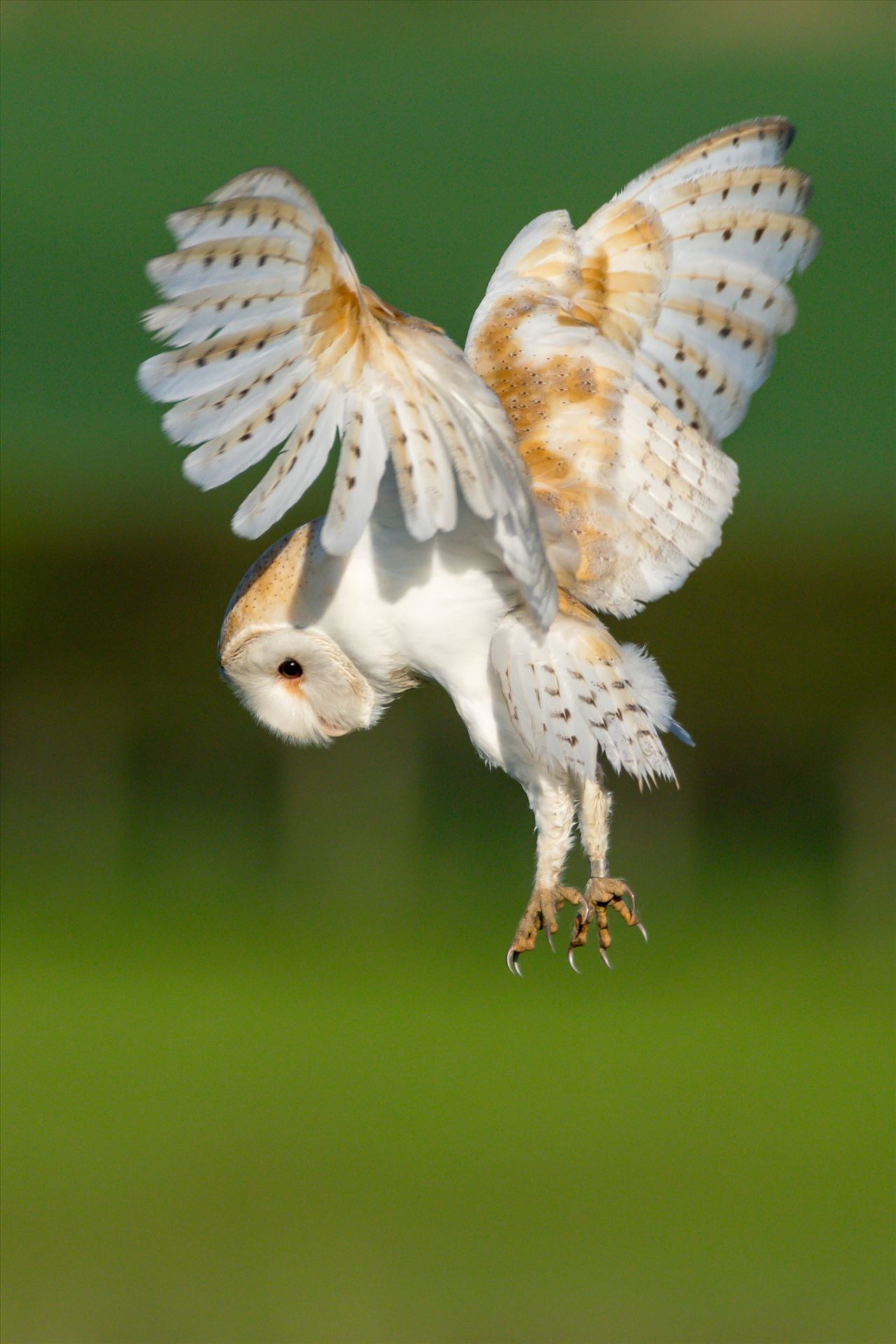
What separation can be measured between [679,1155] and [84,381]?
42.7ft

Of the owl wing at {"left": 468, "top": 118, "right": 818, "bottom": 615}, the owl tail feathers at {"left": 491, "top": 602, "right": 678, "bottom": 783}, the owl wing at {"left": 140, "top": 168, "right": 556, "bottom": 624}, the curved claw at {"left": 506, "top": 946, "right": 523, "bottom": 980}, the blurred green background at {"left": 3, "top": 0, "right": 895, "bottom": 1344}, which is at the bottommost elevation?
the curved claw at {"left": 506, "top": 946, "right": 523, "bottom": 980}

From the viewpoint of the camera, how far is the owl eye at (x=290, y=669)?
10.1 feet

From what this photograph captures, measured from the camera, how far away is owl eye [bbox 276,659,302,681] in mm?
3071

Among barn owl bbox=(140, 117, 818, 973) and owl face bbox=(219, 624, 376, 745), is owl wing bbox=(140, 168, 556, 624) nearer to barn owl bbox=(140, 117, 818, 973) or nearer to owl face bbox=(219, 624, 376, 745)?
barn owl bbox=(140, 117, 818, 973)

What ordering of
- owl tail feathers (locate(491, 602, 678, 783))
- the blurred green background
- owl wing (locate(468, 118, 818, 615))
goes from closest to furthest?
owl tail feathers (locate(491, 602, 678, 783)), owl wing (locate(468, 118, 818, 615)), the blurred green background

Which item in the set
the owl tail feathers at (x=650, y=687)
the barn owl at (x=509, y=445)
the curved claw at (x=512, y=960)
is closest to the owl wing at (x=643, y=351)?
the barn owl at (x=509, y=445)

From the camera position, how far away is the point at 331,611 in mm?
2957

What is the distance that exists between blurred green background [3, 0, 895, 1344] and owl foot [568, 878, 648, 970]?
7.20 meters

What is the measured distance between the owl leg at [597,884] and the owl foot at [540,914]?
0.10ft

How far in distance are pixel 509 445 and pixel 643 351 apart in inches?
32.2

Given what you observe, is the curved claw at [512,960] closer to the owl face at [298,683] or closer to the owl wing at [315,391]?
the owl face at [298,683]

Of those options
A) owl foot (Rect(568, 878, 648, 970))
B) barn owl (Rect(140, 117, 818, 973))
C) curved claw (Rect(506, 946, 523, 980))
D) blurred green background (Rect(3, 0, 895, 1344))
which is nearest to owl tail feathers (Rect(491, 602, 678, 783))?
barn owl (Rect(140, 117, 818, 973))

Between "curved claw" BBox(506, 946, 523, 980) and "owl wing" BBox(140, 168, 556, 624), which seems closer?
"owl wing" BBox(140, 168, 556, 624)

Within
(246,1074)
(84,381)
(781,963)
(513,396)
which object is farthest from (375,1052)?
(513,396)
